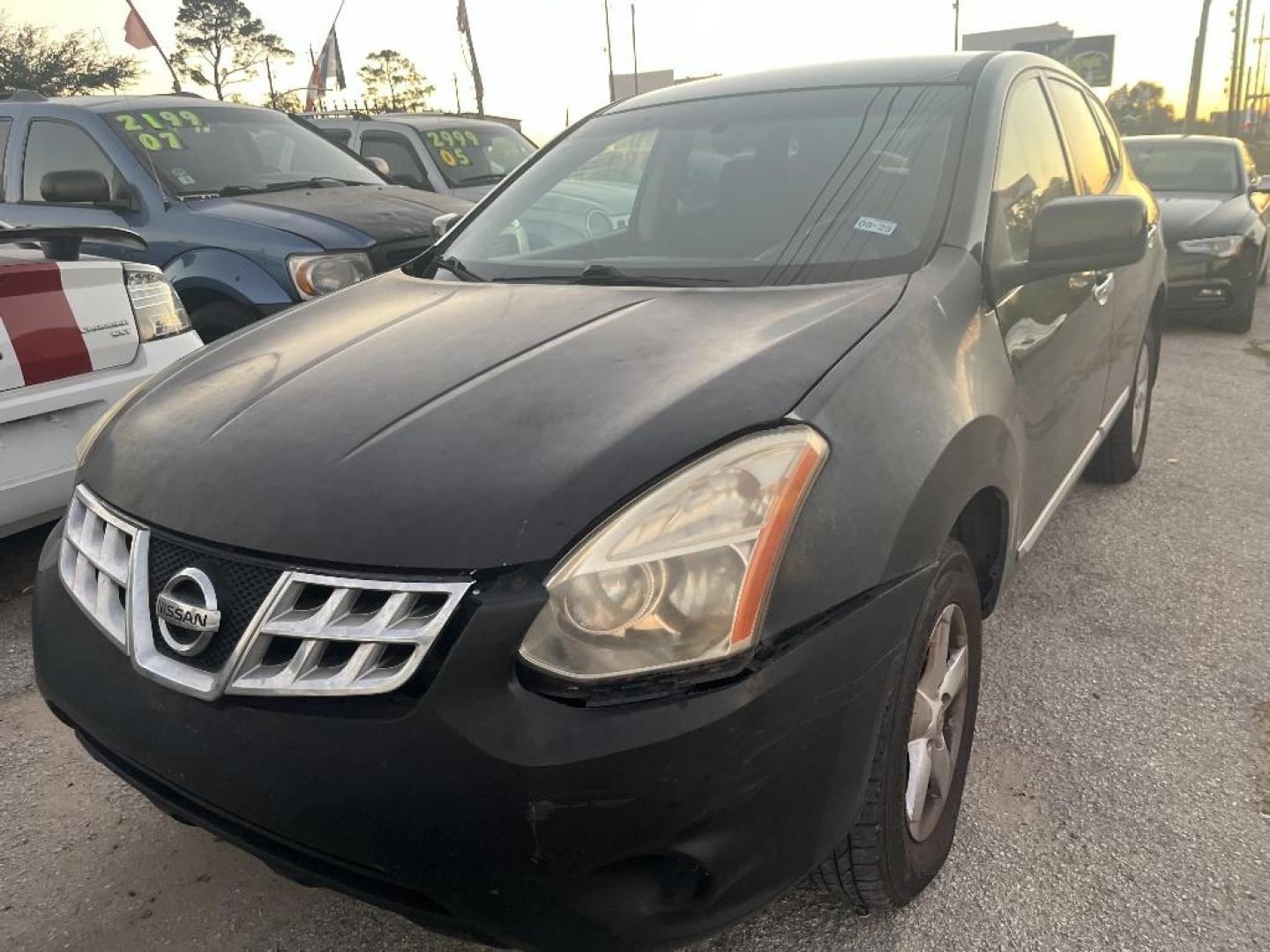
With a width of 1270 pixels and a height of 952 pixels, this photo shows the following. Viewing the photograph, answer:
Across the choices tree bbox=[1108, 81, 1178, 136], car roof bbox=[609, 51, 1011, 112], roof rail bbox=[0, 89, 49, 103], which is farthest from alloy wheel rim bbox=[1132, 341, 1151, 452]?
tree bbox=[1108, 81, 1178, 136]

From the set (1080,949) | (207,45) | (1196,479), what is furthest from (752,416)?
(207,45)

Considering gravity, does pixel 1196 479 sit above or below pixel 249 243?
below

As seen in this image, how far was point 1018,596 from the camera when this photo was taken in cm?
312

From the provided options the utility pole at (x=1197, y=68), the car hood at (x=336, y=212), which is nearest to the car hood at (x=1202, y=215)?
the car hood at (x=336, y=212)

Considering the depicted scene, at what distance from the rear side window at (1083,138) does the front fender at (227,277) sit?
122 inches

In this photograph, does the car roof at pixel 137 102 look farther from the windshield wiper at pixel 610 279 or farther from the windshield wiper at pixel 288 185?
the windshield wiper at pixel 610 279

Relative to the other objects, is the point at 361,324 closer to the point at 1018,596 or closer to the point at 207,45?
the point at 1018,596

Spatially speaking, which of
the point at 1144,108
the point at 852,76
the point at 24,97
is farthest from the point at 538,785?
the point at 1144,108

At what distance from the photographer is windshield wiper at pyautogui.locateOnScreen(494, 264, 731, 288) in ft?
7.16

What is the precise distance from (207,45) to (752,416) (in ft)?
226

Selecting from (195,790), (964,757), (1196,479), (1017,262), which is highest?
(1017,262)

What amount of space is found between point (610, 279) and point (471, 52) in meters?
23.8

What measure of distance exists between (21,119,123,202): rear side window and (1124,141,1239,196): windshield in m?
7.55

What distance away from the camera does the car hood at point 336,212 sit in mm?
4564
